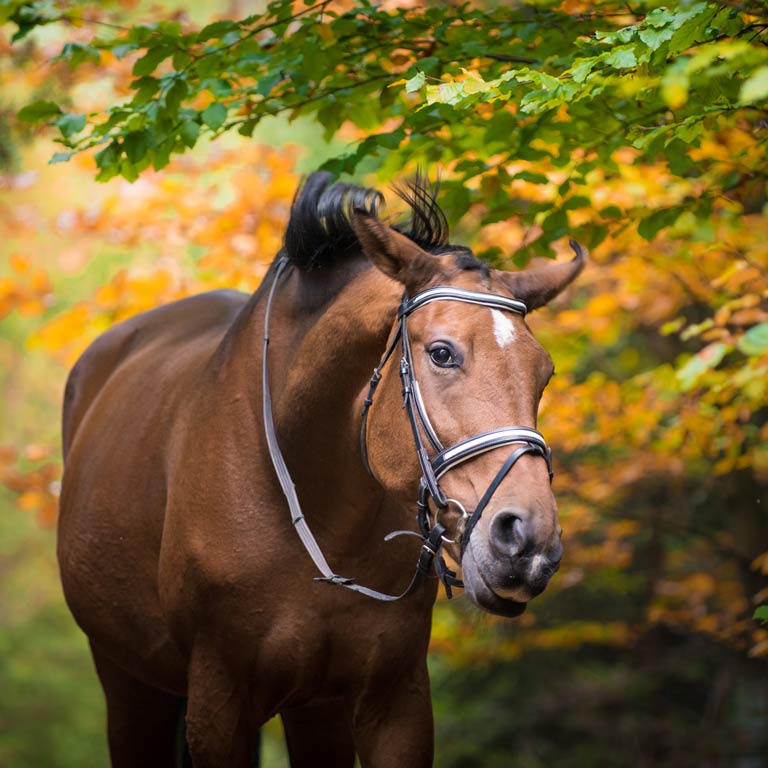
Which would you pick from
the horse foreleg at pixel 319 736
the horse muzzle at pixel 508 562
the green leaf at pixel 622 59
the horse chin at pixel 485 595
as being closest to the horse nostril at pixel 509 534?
the horse muzzle at pixel 508 562

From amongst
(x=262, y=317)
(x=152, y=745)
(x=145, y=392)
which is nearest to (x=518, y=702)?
(x=152, y=745)

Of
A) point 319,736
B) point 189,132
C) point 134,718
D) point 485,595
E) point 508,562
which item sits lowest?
point 134,718

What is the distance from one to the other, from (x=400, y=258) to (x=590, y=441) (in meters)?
4.13

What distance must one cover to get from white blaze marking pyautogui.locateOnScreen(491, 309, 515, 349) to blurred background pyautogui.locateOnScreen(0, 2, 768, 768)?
1.59 metres

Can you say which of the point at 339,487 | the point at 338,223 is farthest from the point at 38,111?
the point at 339,487

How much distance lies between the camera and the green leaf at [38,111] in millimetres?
3600

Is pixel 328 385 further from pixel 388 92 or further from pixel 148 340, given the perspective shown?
Result: pixel 148 340

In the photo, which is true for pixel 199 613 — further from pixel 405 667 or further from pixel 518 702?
pixel 518 702

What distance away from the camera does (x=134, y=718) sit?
15.0ft

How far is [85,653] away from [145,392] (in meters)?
9.87

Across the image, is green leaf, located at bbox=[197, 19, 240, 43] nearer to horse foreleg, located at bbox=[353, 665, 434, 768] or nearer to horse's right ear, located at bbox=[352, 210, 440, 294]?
horse's right ear, located at bbox=[352, 210, 440, 294]

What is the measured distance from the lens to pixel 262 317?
3451 mm

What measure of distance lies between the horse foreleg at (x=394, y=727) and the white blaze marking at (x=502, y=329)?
1.31 meters

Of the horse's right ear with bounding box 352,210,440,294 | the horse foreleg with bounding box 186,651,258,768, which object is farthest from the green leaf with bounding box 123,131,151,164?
the horse foreleg with bounding box 186,651,258,768
